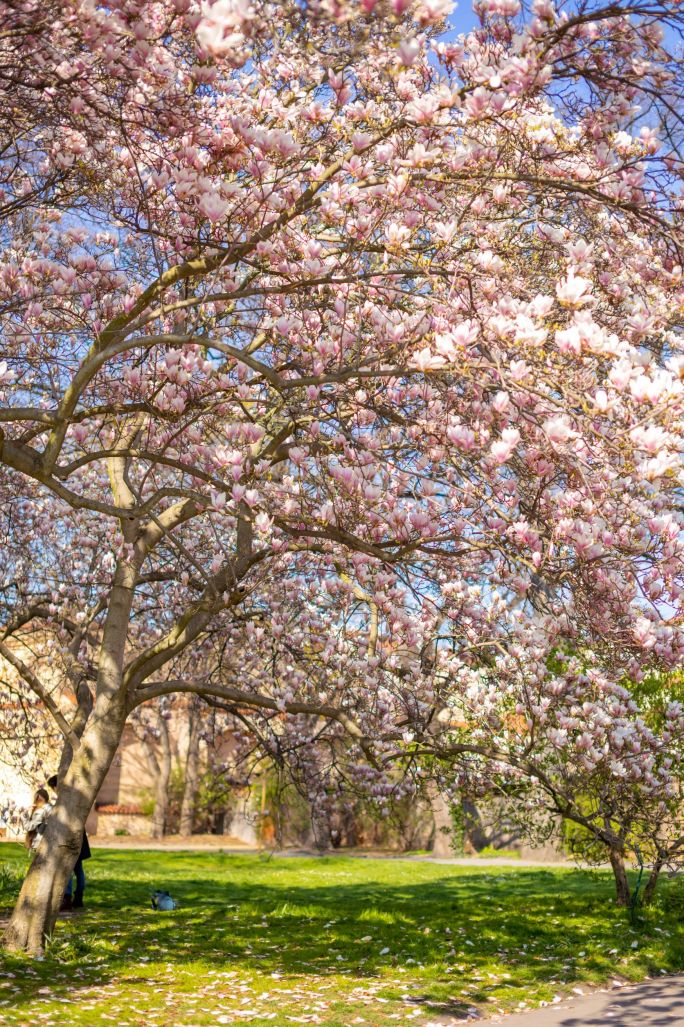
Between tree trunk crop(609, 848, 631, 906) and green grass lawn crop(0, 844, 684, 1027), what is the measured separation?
239 mm

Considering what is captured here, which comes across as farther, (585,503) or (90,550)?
(90,550)

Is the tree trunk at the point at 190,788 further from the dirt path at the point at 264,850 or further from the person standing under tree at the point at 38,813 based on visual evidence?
the person standing under tree at the point at 38,813

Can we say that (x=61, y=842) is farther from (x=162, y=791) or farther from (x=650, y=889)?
(x=162, y=791)

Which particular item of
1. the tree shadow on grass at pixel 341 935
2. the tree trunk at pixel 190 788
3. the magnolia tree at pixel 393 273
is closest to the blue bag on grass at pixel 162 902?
the tree shadow on grass at pixel 341 935

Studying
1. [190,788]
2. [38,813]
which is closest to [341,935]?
[38,813]

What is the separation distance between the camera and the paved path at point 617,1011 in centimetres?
673

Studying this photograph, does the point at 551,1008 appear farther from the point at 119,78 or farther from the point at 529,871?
the point at 529,871

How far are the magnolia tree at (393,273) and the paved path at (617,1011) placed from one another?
219 cm

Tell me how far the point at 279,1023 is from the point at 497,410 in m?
4.70

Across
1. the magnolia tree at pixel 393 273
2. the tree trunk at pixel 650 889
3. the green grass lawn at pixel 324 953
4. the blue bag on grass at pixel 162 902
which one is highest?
the magnolia tree at pixel 393 273

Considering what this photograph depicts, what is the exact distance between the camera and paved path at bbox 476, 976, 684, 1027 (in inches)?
265

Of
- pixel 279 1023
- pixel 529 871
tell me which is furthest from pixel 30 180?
pixel 529 871

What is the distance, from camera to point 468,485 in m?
5.05

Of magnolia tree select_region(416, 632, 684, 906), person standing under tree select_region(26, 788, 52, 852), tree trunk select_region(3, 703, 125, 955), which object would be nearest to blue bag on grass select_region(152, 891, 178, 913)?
person standing under tree select_region(26, 788, 52, 852)
